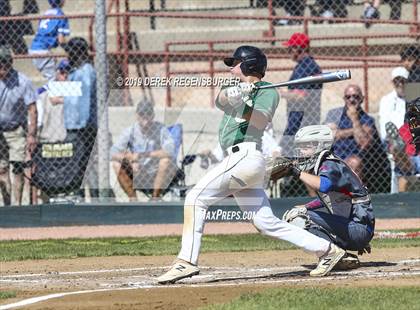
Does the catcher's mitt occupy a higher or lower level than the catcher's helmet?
lower

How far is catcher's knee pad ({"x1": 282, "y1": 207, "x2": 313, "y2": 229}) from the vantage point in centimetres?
852

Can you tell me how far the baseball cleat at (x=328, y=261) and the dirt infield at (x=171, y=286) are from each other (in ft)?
0.25

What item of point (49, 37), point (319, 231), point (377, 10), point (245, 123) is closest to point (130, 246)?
point (319, 231)

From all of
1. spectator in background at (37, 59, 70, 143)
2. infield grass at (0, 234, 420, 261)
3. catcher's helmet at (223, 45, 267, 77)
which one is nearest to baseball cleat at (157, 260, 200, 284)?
catcher's helmet at (223, 45, 267, 77)

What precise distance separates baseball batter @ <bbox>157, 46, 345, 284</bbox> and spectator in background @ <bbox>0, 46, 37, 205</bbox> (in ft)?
20.3

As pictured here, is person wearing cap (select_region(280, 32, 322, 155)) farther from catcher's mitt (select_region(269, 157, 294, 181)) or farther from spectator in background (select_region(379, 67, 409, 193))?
catcher's mitt (select_region(269, 157, 294, 181))

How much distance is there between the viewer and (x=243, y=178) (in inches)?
306

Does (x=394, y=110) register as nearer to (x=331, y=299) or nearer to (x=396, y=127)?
(x=396, y=127)

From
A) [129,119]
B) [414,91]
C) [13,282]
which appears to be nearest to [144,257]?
[13,282]

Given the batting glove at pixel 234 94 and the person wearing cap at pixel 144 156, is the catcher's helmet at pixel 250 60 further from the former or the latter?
the person wearing cap at pixel 144 156

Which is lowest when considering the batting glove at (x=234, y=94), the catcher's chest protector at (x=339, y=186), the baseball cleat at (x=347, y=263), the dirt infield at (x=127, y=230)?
the dirt infield at (x=127, y=230)

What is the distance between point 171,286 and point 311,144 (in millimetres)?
1651

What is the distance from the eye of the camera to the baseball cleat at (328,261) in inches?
317

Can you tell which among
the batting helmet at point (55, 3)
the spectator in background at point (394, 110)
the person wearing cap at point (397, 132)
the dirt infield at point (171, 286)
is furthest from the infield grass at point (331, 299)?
the batting helmet at point (55, 3)
